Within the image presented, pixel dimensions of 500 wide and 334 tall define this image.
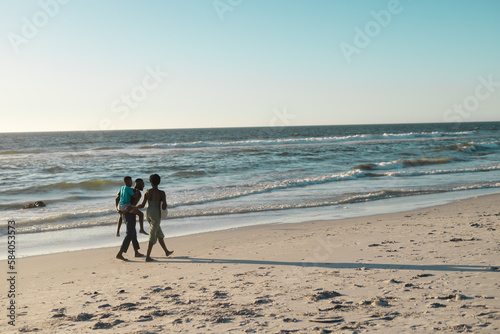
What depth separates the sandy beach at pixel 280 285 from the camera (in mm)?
4195

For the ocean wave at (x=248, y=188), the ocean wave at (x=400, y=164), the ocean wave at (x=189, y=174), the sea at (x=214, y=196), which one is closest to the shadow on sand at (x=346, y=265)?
the sea at (x=214, y=196)

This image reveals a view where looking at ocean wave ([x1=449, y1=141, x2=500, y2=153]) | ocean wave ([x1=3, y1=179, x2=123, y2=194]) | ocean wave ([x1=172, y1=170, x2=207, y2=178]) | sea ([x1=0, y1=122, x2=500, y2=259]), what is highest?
ocean wave ([x1=449, y1=141, x2=500, y2=153])

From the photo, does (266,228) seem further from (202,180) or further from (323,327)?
(202,180)

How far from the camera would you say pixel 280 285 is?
5406 millimetres

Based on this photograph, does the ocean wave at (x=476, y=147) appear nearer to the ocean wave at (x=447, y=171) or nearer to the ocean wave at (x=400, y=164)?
the ocean wave at (x=400, y=164)

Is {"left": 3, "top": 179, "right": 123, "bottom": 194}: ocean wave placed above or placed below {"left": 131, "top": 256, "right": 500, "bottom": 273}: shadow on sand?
above

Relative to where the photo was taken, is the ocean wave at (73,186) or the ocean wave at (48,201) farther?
the ocean wave at (73,186)

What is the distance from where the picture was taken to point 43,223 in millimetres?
11289

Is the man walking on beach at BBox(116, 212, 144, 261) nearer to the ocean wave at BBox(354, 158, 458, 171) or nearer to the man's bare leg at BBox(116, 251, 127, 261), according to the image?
the man's bare leg at BBox(116, 251, 127, 261)

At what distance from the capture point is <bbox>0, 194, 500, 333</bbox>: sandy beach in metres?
4.20

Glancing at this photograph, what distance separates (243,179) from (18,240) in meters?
12.6

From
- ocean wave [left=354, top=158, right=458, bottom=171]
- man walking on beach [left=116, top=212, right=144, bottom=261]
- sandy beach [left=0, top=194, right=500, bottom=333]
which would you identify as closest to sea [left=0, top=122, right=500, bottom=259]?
ocean wave [left=354, top=158, right=458, bottom=171]

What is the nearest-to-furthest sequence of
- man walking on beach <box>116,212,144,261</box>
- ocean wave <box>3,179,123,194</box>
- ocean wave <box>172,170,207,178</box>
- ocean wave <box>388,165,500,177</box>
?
man walking on beach <box>116,212,144,261</box>
ocean wave <box>3,179,123,194</box>
ocean wave <box>388,165,500,177</box>
ocean wave <box>172,170,207,178</box>

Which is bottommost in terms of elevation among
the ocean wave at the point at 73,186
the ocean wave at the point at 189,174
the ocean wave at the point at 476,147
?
the ocean wave at the point at 73,186
